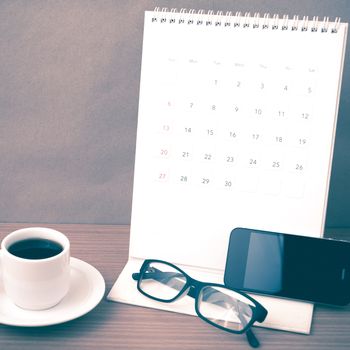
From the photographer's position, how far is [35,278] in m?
0.54

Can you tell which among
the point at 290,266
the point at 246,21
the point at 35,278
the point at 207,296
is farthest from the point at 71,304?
the point at 246,21

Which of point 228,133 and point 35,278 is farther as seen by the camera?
point 228,133

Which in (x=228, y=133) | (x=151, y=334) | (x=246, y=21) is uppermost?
(x=246, y=21)

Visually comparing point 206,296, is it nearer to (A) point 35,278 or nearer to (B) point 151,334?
(B) point 151,334

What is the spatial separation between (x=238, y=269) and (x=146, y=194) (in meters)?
0.15

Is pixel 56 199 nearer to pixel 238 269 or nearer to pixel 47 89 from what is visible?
pixel 47 89

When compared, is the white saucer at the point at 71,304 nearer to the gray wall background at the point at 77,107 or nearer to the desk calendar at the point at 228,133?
the desk calendar at the point at 228,133

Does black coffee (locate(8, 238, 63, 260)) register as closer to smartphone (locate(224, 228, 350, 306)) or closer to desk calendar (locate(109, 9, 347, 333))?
desk calendar (locate(109, 9, 347, 333))

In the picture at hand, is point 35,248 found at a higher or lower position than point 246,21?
lower

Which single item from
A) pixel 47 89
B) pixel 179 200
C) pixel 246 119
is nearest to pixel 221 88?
pixel 246 119

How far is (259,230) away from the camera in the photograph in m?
0.64

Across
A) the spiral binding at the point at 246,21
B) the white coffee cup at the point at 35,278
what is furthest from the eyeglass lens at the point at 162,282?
the spiral binding at the point at 246,21

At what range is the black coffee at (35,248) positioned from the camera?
0.57m

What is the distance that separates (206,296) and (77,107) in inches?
12.9
